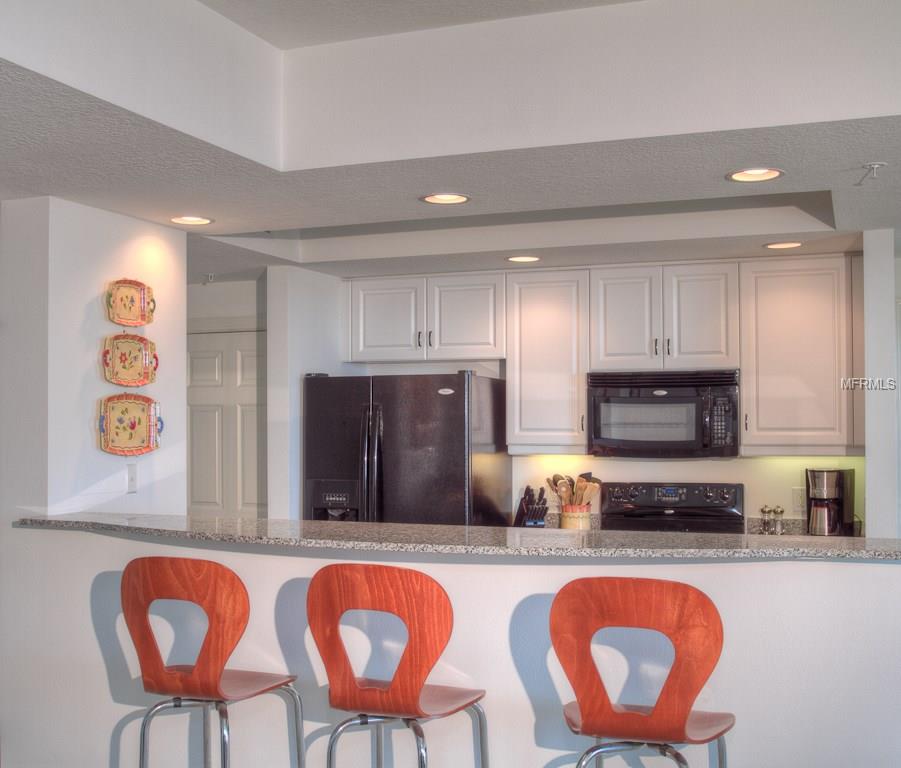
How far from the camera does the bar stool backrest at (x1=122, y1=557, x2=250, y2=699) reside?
97.3 inches

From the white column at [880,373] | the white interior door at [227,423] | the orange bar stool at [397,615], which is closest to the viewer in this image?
the orange bar stool at [397,615]

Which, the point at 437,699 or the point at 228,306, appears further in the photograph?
the point at 228,306

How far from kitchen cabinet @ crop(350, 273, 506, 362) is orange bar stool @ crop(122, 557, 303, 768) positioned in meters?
2.64

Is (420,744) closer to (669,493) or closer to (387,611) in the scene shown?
(387,611)

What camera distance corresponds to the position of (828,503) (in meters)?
4.54

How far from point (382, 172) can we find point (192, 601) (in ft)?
4.44

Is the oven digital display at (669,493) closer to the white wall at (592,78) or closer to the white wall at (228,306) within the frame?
the white wall at (228,306)

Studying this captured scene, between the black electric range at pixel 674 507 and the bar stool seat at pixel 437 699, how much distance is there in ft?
8.06

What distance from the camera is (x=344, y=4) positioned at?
2.62 meters

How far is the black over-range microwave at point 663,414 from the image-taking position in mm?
4586

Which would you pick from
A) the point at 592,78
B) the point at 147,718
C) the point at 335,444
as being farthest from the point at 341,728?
the point at 335,444

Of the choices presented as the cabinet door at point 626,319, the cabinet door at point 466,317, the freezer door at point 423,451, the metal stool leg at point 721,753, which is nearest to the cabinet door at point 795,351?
the cabinet door at point 626,319

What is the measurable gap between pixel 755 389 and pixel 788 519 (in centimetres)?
72

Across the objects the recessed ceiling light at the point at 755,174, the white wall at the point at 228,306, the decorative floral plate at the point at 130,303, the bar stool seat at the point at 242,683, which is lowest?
the bar stool seat at the point at 242,683
